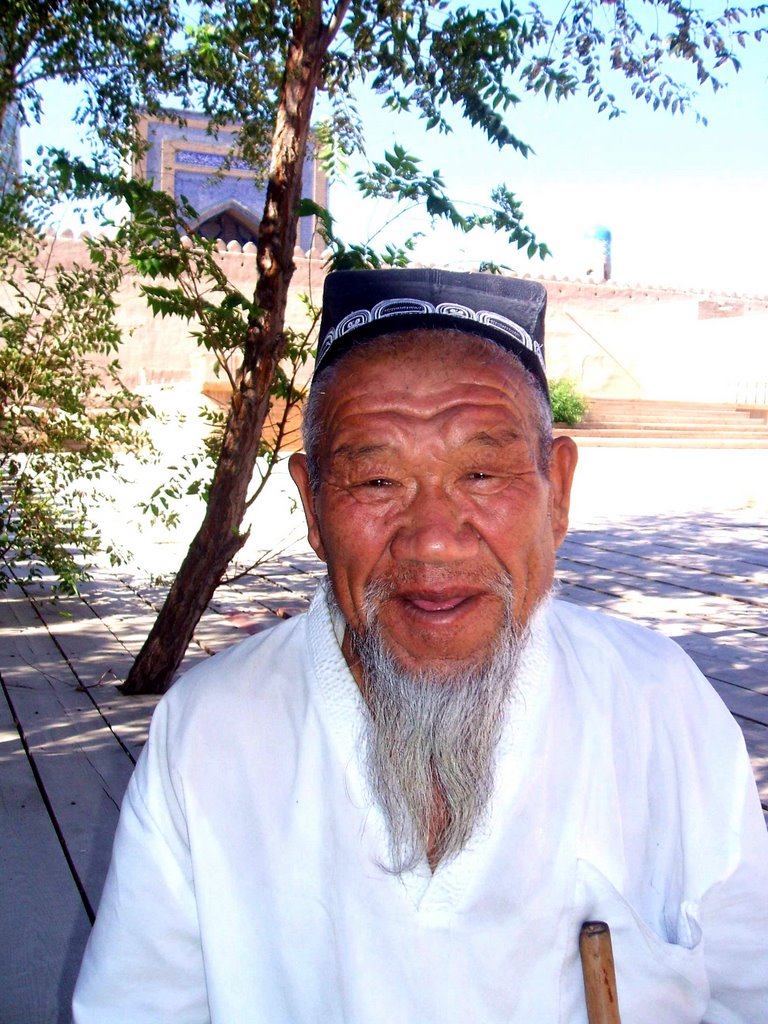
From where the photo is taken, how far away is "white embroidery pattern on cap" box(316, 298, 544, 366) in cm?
155

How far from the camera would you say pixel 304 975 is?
53.4 inches

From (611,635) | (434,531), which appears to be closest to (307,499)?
(434,531)

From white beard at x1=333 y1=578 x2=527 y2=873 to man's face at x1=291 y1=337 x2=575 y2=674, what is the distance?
14mm

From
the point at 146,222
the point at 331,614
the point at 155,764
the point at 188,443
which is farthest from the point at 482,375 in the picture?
the point at 188,443

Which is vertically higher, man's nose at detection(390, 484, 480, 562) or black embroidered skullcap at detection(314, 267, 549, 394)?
black embroidered skullcap at detection(314, 267, 549, 394)

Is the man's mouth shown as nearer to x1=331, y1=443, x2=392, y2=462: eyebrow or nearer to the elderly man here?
the elderly man

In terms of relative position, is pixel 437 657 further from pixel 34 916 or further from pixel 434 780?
pixel 34 916

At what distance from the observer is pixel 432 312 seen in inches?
60.8

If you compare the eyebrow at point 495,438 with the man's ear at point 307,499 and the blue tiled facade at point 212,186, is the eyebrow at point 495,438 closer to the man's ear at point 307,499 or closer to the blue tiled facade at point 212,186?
the man's ear at point 307,499

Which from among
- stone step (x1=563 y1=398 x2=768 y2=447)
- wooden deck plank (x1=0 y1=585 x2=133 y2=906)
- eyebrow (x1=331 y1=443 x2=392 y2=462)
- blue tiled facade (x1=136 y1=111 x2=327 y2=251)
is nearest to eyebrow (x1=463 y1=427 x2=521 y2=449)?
eyebrow (x1=331 y1=443 x2=392 y2=462)

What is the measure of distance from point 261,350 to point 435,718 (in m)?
2.48

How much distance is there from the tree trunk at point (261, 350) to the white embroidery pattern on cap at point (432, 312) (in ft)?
6.81

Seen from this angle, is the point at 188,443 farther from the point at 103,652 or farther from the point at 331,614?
the point at 331,614

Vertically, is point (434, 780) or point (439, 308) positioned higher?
point (439, 308)
